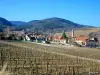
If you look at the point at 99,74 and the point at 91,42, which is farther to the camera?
the point at 91,42

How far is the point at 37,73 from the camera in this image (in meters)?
22.1

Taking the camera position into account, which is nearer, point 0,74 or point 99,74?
point 0,74

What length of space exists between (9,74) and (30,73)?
76.6 inches

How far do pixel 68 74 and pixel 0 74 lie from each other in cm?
480

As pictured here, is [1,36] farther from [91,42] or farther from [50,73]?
[50,73]

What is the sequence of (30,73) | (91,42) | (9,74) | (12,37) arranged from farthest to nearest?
(12,37), (91,42), (30,73), (9,74)

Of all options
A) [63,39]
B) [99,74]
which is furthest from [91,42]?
[99,74]

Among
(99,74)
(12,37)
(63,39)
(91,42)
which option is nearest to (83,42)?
(91,42)

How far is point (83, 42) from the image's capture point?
334ft

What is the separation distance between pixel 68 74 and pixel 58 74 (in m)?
0.74

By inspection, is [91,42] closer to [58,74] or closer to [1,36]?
[1,36]

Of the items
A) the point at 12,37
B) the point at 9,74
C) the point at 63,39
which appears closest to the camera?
the point at 9,74

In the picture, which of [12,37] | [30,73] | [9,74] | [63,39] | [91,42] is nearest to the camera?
[9,74]

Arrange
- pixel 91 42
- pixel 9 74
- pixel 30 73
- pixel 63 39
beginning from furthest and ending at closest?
pixel 63 39
pixel 91 42
pixel 30 73
pixel 9 74
